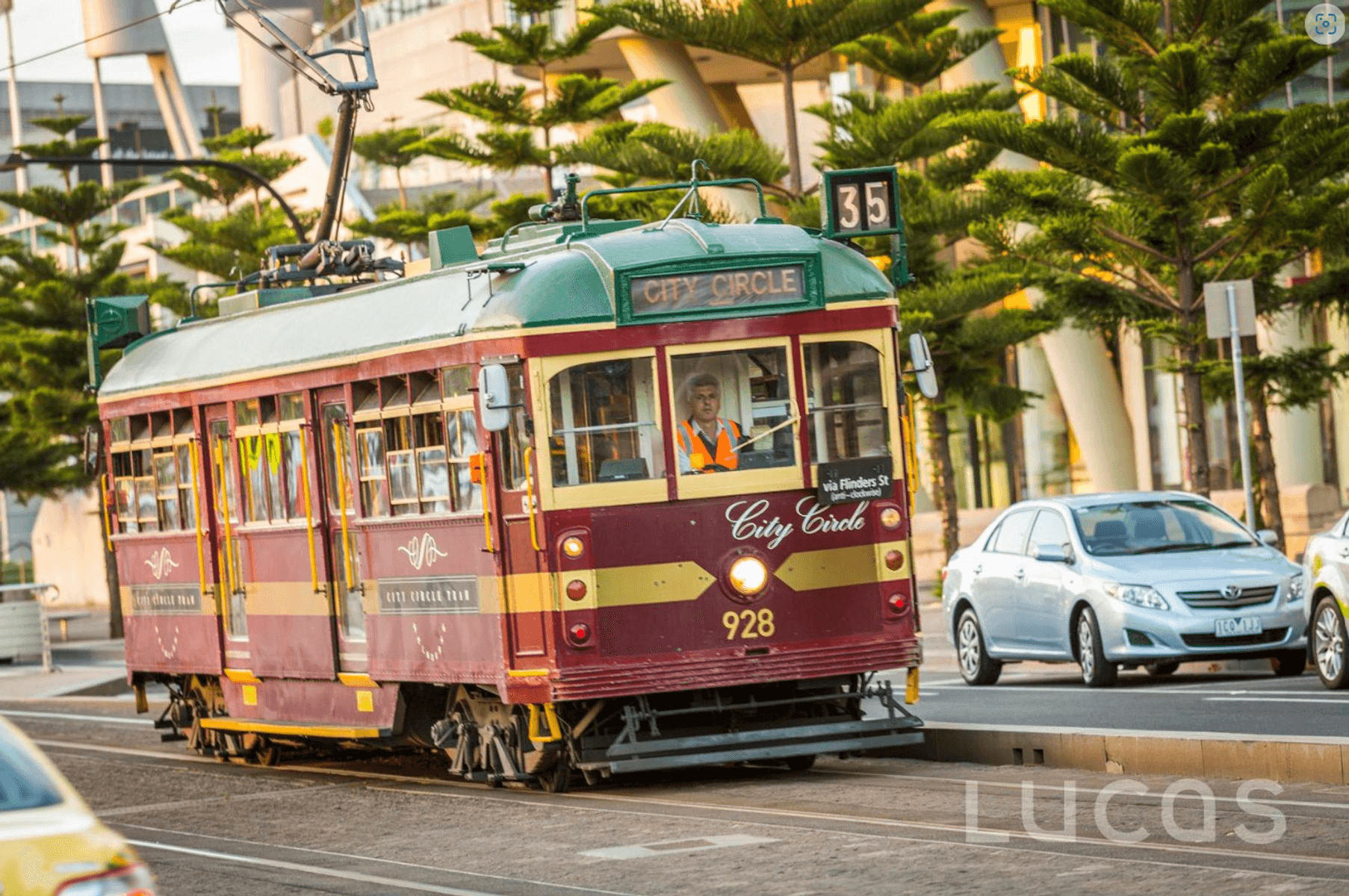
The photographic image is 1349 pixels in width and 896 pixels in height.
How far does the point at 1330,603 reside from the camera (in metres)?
16.6

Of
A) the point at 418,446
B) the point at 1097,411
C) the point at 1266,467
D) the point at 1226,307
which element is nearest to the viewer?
the point at 418,446

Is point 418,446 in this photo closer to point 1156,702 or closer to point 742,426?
point 742,426

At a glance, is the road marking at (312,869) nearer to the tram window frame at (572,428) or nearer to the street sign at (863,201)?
the tram window frame at (572,428)

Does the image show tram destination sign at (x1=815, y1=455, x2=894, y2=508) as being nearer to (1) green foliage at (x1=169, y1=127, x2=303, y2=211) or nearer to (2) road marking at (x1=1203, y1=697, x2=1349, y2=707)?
(2) road marking at (x1=1203, y1=697, x2=1349, y2=707)

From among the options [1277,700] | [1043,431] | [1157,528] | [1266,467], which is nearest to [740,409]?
[1277,700]

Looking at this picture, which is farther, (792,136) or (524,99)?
(524,99)

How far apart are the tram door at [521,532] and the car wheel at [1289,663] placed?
271 inches

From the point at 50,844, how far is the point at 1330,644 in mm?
12469

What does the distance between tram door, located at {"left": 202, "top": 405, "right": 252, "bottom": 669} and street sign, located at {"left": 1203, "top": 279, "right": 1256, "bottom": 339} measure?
8352 mm

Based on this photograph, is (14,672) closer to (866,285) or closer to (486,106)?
(486,106)

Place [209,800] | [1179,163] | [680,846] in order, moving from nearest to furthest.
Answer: [680,846]
[209,800]
[1179,163]

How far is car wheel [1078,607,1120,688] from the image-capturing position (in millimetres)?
18625

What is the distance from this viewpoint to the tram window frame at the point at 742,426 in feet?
45.4

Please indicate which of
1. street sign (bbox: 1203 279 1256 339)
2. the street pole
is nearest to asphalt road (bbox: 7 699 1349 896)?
the street pole
